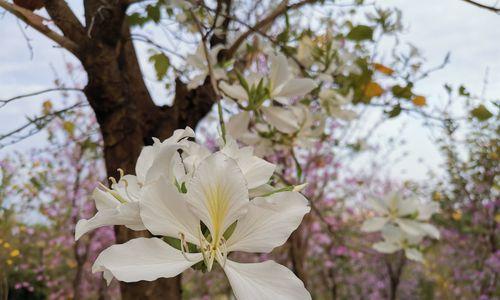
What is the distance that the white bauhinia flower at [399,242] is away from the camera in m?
1.54

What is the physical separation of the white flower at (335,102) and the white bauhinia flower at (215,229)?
921mm

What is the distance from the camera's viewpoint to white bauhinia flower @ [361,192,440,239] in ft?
4.99

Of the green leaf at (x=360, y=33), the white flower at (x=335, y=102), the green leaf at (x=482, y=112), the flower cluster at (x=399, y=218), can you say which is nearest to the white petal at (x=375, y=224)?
the flower cluster at (x=399, y=218)

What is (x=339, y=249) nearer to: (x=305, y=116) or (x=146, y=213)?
(x=305, y=116)

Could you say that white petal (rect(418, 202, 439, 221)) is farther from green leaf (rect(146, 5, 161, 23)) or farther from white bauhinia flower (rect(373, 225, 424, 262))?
green leaf (rect(146, 5, 161, 23))

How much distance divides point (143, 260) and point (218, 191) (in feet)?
0.28

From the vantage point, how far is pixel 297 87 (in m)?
0.95

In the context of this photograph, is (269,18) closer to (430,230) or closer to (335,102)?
(335,102)

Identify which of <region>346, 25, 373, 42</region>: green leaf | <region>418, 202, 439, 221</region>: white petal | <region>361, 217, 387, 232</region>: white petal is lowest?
<region>361, 217, 387, 232</region>: white petal

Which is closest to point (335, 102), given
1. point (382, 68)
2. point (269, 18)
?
point (382, 68)

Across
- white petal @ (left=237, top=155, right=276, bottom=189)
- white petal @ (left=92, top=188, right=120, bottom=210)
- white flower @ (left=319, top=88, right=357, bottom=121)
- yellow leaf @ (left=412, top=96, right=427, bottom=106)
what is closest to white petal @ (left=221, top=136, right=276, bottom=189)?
white petal @ (left=237, top=155, right=276, bottom=189)

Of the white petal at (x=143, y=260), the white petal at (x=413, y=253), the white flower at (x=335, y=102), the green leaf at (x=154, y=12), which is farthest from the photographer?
the white petal at (x=413, y=253)

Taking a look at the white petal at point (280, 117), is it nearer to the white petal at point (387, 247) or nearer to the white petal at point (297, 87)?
the white petal at point (297, 87)

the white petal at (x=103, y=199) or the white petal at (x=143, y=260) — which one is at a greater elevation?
the white petal at (x=103, y=199)
